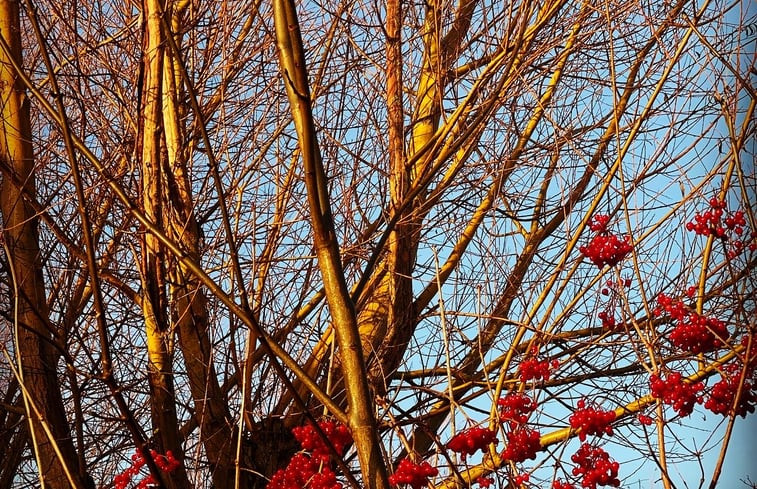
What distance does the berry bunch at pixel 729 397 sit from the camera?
1910 millimetres

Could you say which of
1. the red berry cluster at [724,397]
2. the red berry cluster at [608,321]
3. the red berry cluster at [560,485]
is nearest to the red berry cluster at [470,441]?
the red berry cluster at [560,485]

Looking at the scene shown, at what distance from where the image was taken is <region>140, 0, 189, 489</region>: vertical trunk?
3053 mm

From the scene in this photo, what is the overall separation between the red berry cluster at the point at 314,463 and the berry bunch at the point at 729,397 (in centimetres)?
85

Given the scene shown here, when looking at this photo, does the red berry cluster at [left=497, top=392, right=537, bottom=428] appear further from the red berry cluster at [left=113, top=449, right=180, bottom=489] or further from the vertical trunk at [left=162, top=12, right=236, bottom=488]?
the vertical trunk at [left=162, top=12, right=236, bottom=488]

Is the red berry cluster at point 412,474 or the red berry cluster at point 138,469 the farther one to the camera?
the red berry cluster at point 138,469

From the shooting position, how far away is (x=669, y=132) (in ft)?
11.2

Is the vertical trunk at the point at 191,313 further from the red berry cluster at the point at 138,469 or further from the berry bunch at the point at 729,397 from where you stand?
the berry bunch at the point at 729,397

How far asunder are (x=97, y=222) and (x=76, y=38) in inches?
28.8

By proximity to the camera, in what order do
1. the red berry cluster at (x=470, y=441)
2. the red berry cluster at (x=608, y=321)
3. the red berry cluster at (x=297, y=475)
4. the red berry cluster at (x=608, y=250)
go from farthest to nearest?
1. the red berry cluster at (x=608, y=321)
2. the red berry cluster at (x=608, y=250)
3. the red berry cluster at (x=297, y=475)
4. the red berry cluster at (x=470, y=441)

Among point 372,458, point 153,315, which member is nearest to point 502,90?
A: point 153,315

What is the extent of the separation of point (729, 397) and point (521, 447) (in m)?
0.50

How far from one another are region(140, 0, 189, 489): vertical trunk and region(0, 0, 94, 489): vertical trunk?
1.22 ft

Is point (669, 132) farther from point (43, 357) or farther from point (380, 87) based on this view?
point (43, 357)

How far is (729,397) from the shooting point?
2.00 meters
